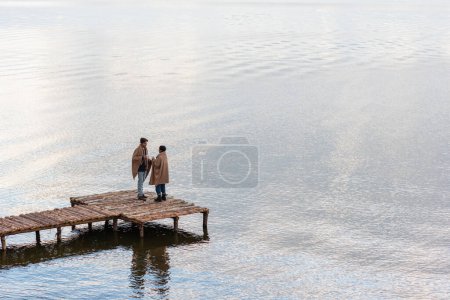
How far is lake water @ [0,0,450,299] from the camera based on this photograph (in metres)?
34.5

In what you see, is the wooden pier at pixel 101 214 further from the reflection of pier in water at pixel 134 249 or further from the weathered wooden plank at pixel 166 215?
the reflection of pier in water at pixel 134 249

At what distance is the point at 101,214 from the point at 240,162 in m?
15.3

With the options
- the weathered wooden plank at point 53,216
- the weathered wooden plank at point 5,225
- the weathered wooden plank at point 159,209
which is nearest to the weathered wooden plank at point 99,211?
the weathered wooden plank at point 159,209

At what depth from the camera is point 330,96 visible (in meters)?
75.6

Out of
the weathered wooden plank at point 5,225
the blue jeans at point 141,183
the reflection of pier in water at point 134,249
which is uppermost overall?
the blue jeans at point 141,183

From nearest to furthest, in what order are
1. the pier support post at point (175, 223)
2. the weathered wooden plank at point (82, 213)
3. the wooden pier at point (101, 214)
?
the wooden pier at point (101, 214) → the weathered wooden plank at point (82, 213) → the pier support post at point (175, 223)

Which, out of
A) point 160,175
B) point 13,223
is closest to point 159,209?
point 160,175

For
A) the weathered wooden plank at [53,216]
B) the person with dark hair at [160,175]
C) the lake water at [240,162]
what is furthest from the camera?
the person with dark hair at [160,175]

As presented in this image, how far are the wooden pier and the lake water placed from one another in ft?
3.15

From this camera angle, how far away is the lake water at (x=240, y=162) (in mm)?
34469

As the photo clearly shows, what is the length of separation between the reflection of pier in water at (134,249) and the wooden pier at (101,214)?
455 millimetres

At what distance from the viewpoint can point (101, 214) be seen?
37.8 m

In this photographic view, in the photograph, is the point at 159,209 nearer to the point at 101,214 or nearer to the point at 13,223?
the point at 101,214

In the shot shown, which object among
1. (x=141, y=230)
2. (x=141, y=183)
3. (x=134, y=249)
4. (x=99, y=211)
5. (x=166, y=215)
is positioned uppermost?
(x=141, y=183)
